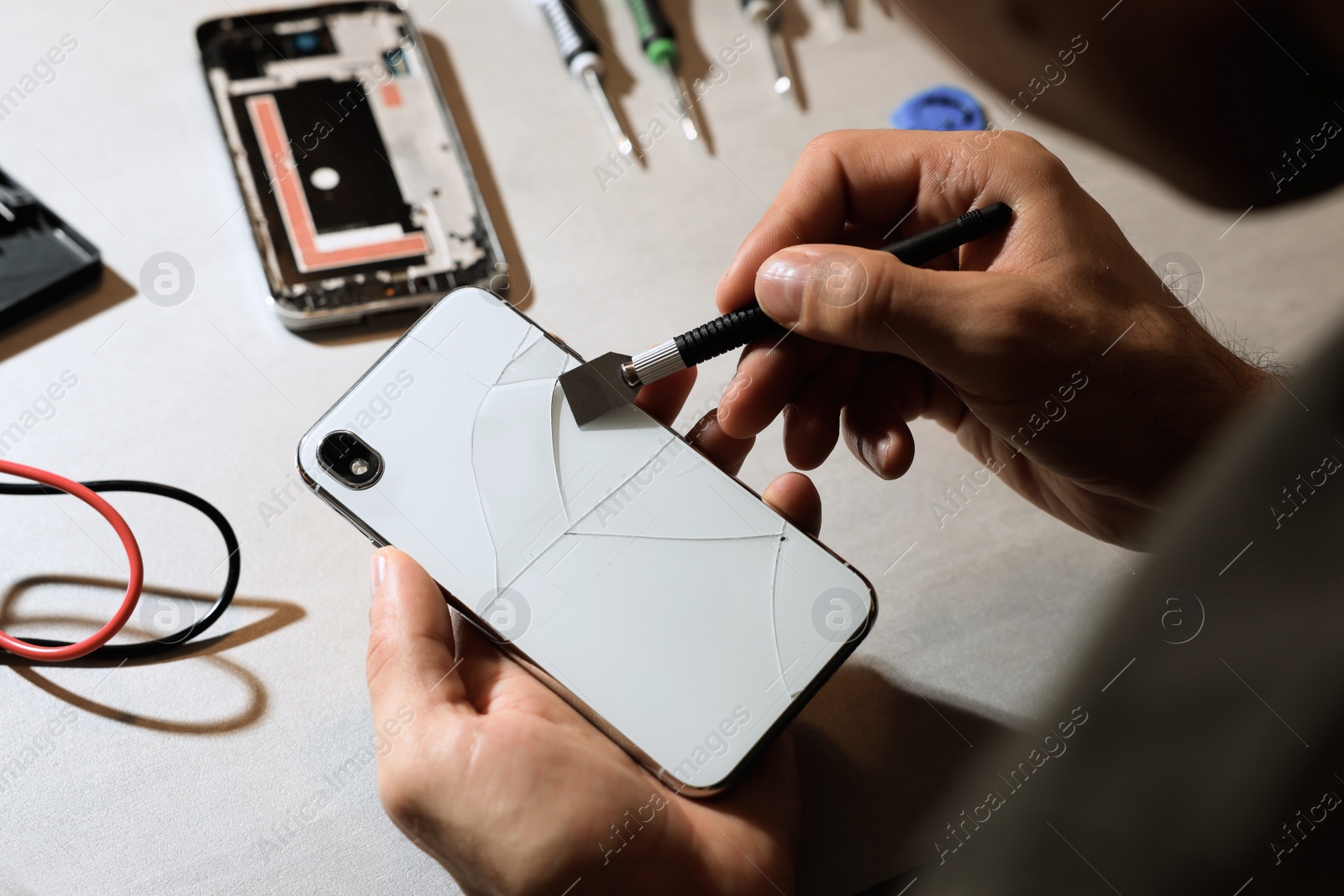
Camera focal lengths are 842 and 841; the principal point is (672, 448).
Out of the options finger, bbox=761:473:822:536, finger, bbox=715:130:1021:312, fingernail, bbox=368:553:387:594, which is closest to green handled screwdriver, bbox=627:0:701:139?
finger, bbox=715:130:1021:312

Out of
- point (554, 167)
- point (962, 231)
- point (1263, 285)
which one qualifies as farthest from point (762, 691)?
point (1263, 285)

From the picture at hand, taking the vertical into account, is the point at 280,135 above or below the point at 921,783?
above

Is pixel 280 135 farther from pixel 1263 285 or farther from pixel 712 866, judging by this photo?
pixel 1263 285

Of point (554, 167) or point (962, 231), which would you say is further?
point (554, 167)

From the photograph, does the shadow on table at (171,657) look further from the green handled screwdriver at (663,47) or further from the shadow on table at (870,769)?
the green handled screwdriver at (663,47)

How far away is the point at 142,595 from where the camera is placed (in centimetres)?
57

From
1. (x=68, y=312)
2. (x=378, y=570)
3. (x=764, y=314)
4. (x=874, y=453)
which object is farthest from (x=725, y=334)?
(x=68, y=312)

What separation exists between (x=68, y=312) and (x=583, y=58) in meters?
0.51

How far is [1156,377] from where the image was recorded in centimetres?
61

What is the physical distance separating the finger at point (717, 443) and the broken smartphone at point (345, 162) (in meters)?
0.23

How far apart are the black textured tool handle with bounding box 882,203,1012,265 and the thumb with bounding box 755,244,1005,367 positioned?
0.14ft

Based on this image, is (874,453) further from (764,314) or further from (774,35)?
(774,35)

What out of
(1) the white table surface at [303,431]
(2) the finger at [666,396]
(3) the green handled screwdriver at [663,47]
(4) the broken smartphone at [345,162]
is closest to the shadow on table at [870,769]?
(1) the white table surface at [303,431]

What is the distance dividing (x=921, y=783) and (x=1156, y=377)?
335 mm
